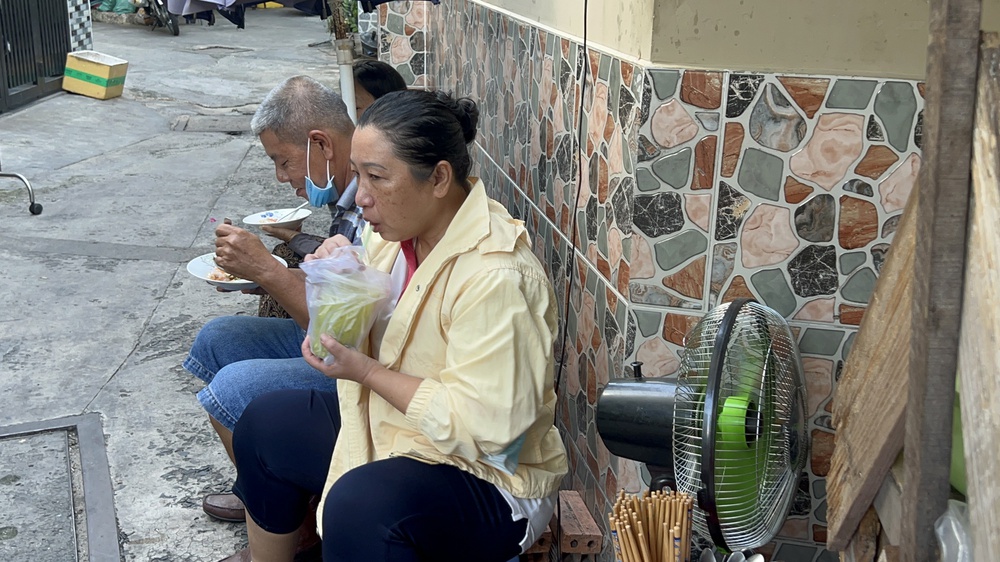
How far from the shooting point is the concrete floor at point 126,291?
3.29m

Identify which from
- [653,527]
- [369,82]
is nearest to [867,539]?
[653,527]

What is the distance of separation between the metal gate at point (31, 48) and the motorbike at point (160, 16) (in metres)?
5.49

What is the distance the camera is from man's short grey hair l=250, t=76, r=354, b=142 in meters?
3.05

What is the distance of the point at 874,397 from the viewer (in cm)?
149

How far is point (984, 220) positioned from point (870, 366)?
415mm

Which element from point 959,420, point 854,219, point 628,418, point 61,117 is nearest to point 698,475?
point 628,418

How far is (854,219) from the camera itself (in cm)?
208

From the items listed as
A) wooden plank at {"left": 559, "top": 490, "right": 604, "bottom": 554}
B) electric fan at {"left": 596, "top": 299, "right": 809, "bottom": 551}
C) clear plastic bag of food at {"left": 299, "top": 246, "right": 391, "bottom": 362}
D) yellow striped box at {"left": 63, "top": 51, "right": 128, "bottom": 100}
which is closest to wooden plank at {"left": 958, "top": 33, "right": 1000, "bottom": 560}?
electric fan at {"left": 596, "top": 299, "right": 809, "bottom": 551}

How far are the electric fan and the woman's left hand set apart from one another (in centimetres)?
55

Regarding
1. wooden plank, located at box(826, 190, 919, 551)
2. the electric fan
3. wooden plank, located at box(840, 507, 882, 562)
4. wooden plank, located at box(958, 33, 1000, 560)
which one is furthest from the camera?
the electric fan

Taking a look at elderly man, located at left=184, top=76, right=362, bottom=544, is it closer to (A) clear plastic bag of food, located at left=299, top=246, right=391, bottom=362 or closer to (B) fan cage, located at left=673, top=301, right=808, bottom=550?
(A) clear plastic bag of food, located at left=299, top=246, right=391, bottom=362

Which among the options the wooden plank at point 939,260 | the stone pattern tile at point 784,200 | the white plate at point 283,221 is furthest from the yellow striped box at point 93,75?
the wooden plank at point 939,260

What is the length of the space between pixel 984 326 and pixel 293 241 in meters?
2.30

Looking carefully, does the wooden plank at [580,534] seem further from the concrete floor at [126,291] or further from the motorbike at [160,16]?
the motorbike at [160,16]
